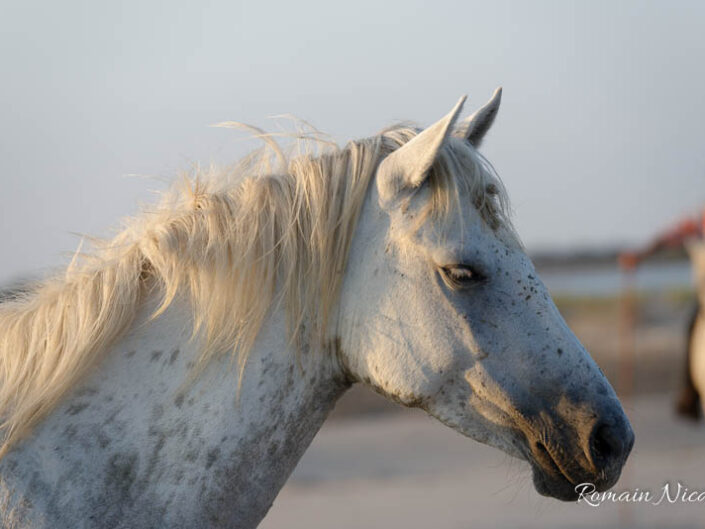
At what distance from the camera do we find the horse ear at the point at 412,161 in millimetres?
1693

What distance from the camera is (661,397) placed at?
11781 mm

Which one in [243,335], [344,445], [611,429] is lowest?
[344,445]

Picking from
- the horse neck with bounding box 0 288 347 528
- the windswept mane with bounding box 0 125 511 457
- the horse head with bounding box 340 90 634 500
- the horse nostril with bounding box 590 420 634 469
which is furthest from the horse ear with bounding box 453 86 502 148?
the horse nostril with bounding box 590 420 634 469

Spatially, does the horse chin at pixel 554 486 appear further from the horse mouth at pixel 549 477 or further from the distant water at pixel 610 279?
the distant water at pixel 610 279

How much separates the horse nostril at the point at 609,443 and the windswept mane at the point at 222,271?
0.55m

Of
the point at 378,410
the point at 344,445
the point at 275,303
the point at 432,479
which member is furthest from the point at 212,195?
the point at 378,410

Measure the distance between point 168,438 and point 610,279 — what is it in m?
30.0

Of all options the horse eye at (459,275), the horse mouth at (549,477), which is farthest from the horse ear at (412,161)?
the horse mouth at (549,477)

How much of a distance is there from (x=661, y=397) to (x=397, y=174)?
37.2 feet

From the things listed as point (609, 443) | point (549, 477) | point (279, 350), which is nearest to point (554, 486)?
point (549, 477)

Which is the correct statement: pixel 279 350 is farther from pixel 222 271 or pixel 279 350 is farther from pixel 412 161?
pixel 412 161

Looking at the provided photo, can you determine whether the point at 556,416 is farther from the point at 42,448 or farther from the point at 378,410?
the point at 378,410

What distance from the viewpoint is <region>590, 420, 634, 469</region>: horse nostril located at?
1698 mm

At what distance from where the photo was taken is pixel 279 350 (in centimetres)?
175
